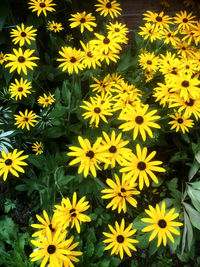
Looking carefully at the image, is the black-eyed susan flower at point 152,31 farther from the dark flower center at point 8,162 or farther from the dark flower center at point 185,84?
the dark flower center at point 8,162

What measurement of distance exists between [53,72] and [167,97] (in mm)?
1025

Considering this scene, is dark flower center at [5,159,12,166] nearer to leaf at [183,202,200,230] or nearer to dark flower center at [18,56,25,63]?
dark flower center at [18,56,25,63]

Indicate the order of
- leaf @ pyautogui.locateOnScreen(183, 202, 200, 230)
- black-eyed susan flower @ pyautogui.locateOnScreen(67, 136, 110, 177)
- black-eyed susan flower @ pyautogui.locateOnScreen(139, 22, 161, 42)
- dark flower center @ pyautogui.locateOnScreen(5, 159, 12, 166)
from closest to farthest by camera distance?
black-eyed susan flower @ pyautogui.locateOnScreen(67, 136, 110, 177) < dark flower center @ pyautogui.locateOnScreen(5, 159, 12, 166) < leaf @ pyautogui.locateOnScreen(183, 202, 200, 230) < black-eyed susan flower @ pyautogui.locateOnScreen(139, 22, 161, 42)

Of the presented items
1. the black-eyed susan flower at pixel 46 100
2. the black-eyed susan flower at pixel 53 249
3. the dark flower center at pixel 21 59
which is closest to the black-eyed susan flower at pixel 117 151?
the black-eyed susan flower at pixel 53 249

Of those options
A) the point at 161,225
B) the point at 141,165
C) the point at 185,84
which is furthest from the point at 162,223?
the point at 185,84

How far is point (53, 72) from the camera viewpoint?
212 centimetres

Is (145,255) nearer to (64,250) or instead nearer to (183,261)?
(183,261)

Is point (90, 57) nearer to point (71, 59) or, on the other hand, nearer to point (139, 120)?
point (71, 59)

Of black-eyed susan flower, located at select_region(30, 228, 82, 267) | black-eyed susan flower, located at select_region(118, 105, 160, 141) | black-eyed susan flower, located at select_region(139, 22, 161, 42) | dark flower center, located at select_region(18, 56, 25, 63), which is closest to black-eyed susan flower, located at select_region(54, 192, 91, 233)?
black-eyed susan flower, located at select_region(30, 228, 82, 267)

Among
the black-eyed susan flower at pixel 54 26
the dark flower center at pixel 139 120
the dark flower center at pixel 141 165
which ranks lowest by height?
the dark flower center at pixel 141 165

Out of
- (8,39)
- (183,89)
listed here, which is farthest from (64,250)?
(8,39)

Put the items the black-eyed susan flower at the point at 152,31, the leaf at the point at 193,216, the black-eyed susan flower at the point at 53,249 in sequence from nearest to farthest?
the black-eyed susan flower at the point at 53,249, the leaf at the point at 193,216, the black-eyed susan flower at the point at 152,31

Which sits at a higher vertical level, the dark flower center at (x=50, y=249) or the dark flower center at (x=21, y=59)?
the dark flower center at (x=21, y=59)

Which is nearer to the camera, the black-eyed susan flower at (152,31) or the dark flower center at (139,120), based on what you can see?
Answer: the dark flower center at (139,120)
